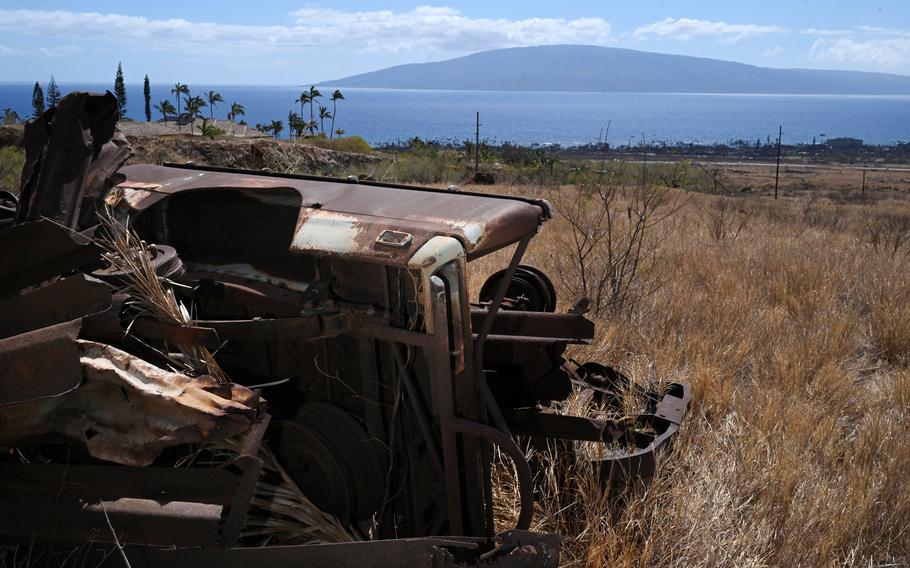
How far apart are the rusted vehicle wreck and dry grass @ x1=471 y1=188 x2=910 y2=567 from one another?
312 millimetres

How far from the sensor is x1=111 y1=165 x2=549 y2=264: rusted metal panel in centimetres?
252

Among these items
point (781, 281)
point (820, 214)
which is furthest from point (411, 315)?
point (820, 214)

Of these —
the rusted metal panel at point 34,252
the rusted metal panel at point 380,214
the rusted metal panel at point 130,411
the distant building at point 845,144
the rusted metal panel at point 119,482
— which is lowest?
the rusted metal panel at point 119,482

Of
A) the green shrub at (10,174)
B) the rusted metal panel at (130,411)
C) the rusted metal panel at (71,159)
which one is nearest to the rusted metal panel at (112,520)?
the rusted metal panel at (130,411)

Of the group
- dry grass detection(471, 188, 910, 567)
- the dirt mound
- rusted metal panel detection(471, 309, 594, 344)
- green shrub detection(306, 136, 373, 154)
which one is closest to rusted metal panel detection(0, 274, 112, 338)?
rusted metal panel detection(471, 309, 594, 344)

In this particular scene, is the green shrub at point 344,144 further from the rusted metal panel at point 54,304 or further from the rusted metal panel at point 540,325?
the rusted metal panel at point 54,304

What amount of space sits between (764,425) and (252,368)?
2876 millimetres

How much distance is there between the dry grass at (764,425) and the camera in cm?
321

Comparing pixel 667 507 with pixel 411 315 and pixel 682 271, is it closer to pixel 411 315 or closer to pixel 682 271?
pixel 411 315

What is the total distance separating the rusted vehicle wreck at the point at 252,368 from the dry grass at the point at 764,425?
312 millimetres

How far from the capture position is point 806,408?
15.1 feet

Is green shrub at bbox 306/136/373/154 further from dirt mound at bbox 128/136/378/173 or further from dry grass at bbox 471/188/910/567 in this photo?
dry grass at bbox 471/188/910/567

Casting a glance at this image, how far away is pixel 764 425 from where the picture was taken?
4312 mm

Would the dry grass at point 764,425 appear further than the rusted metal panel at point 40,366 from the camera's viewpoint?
Yes
